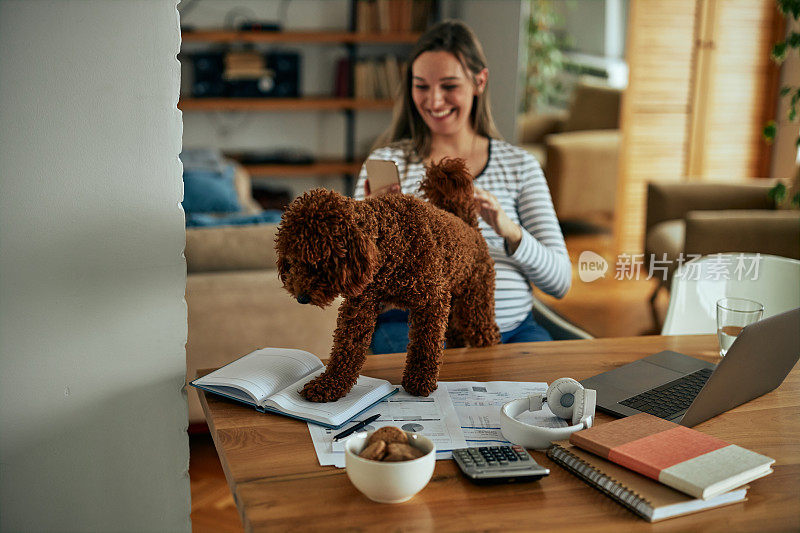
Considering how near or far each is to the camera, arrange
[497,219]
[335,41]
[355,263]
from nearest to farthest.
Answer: [355,263], [497,219], [335,41]

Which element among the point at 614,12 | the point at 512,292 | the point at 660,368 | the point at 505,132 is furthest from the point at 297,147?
the point at 660,368

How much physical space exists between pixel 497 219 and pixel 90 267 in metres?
0.80

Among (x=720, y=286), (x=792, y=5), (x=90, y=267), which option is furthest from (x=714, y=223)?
(x=90, y=267)

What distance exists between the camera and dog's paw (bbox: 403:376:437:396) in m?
1.17

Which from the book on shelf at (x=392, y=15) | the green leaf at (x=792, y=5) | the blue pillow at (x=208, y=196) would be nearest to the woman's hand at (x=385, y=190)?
the green leaf at (x=792, y=5)

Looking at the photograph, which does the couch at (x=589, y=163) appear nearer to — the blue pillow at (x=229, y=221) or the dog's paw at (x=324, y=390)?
the blue pillow at (x=229, y=221)

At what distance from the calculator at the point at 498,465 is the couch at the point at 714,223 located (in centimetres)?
226

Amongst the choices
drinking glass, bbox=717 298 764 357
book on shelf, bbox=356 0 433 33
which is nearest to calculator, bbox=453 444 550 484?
drinking glass, bbox=717 298 764 357

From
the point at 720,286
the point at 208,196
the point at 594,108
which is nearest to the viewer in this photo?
the point at 720,286

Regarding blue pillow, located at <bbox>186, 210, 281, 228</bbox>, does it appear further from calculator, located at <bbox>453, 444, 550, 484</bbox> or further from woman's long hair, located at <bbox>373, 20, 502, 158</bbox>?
calculator, located at <bbox>453, 444, 550, 484</bbox>

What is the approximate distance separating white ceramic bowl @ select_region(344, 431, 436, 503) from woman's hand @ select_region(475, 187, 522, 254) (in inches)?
25.1

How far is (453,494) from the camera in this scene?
2.98ft

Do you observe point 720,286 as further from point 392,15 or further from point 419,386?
point 392,15

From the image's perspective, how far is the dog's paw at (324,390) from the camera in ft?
3.68
